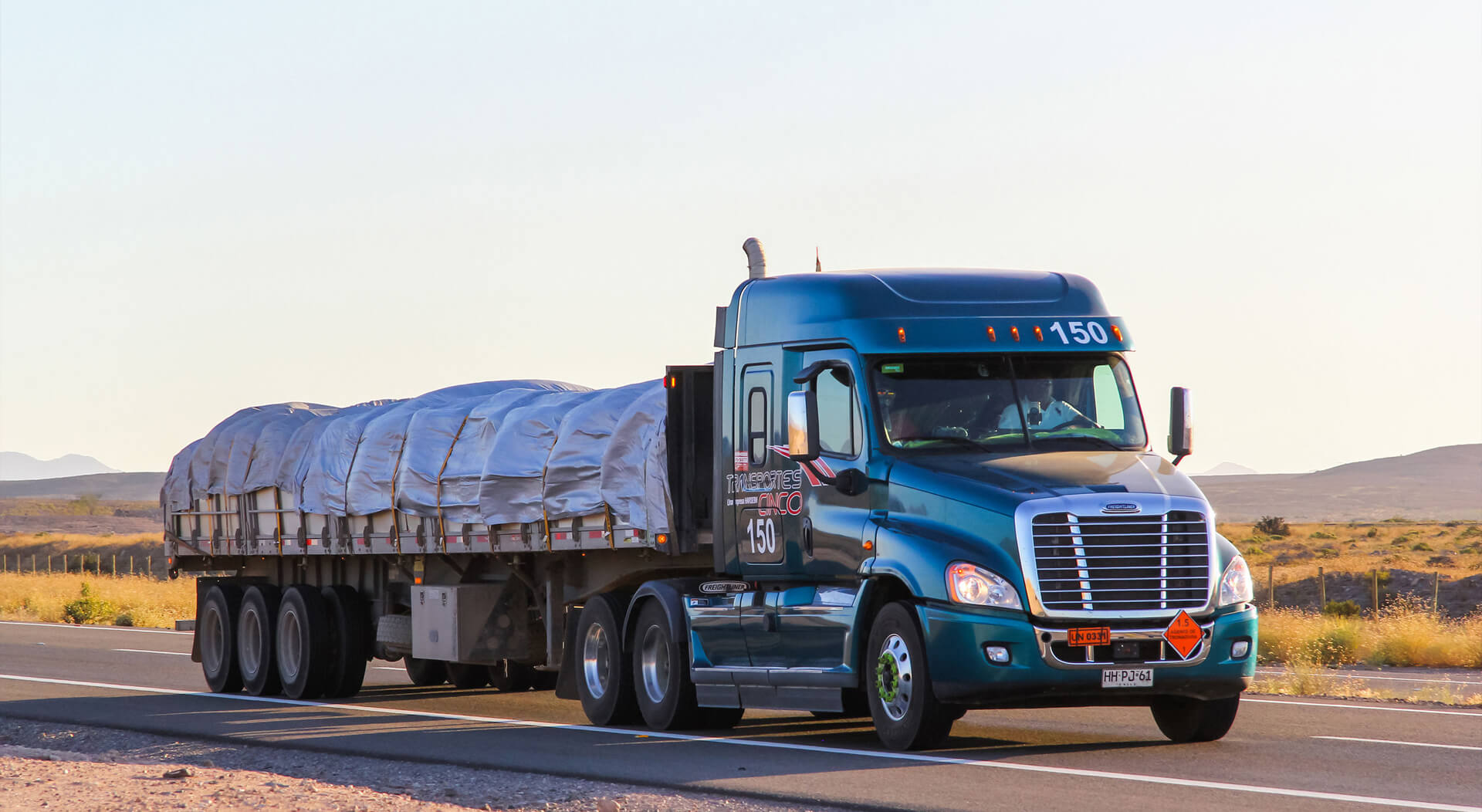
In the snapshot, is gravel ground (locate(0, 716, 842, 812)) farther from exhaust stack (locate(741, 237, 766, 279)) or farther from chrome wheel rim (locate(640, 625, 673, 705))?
exhaust stack (locate(741, 237, 766, 279))

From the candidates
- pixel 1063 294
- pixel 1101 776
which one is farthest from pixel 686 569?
pixel 1101 776

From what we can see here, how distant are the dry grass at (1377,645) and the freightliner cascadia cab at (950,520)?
12088mm

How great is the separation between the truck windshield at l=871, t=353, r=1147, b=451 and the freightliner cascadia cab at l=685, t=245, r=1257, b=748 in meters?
0.02

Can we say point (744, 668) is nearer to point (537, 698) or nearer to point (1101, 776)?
point (1101, 776)

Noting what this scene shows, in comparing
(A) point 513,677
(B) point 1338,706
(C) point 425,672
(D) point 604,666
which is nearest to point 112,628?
(C) point 425,672

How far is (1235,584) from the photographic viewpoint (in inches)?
494

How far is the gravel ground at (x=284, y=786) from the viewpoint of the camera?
1072cm

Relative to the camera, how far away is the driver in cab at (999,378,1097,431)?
43.4 ft

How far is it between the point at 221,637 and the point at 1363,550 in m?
61.8

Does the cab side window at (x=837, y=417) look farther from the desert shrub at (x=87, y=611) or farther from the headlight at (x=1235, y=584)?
the desert shrub at (x=87, y=611)

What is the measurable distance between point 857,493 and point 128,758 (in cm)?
592

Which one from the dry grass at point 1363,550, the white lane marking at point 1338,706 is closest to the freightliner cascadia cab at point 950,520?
the white lane marking at point 1338,706

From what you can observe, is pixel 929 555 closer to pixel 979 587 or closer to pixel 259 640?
pixel 979 587

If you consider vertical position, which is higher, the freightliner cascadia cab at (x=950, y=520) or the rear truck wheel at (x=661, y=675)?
the freightliner cascadia cab at (x=950, y=520)
